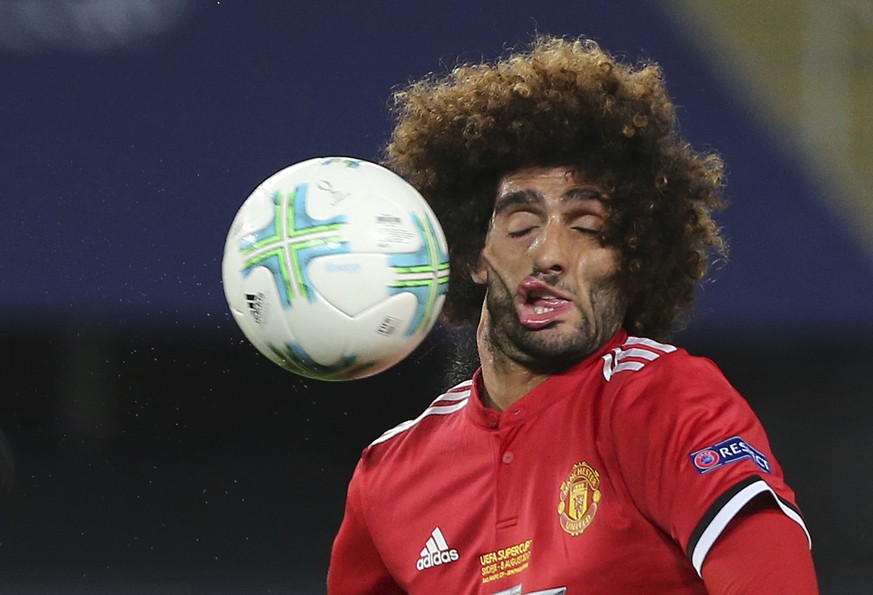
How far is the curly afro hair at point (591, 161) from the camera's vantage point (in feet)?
8.45

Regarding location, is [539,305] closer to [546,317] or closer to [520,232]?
[546,317]

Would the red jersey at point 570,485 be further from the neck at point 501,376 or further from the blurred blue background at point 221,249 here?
the blurred blue background at point 221,249

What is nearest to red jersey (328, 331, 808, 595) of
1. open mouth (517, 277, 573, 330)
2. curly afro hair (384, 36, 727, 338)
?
open mouth (517, 277, 573, 330)

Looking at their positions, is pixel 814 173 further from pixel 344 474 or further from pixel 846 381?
pixel 344 474

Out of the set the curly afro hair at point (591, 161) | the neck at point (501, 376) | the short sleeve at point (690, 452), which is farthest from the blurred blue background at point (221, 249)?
the short sleeve at point (690, 452)

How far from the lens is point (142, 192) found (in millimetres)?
4340

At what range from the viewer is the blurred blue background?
14.1ft

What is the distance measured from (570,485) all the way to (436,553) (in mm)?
345

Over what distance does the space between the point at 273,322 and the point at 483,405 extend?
51 centimetres

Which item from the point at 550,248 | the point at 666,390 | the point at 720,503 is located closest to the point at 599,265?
the point at 550,248

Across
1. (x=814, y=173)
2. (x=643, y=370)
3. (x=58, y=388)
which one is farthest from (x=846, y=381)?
(x=643, y=370)

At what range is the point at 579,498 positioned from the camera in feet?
7.37

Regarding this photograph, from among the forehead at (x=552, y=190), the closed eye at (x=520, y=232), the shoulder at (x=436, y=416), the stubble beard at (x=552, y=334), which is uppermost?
the forehead at (x=552, y=190)

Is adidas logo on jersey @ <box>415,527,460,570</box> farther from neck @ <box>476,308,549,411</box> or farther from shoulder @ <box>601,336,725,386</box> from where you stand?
shoulder @ <box>601,336,725,386</box>
